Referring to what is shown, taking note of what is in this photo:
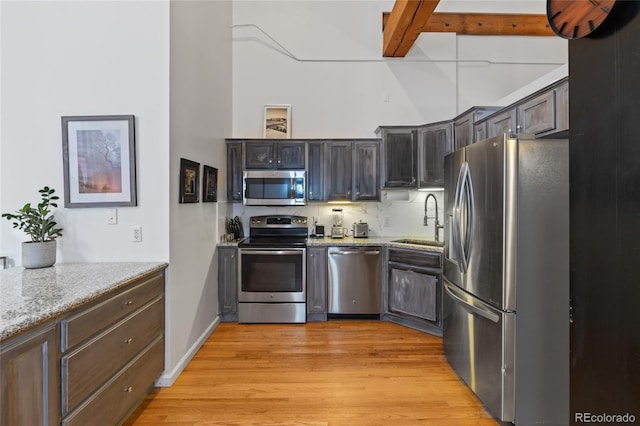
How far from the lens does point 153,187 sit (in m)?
2.32

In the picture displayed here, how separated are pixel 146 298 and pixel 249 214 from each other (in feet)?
7.51

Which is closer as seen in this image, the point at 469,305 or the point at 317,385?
the point at 469,305

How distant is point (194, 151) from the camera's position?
2.87 m

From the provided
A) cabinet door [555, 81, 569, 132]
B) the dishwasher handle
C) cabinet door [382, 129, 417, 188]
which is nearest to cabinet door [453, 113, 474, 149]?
cabinet door [382, 129, 417, 188]

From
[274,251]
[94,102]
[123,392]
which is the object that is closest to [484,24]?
[274,251]

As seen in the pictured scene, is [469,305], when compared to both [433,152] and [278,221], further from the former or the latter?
[278,221]

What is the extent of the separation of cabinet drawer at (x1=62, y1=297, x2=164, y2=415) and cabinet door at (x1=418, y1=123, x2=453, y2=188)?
10.1 feet

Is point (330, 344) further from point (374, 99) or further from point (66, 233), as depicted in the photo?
point (374, 99)

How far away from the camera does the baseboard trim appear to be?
7.73 feet

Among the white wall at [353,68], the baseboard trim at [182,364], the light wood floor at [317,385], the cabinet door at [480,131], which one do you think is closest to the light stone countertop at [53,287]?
the baseboard trim at [182,364]

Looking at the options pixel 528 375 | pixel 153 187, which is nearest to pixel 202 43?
pixel 153 187

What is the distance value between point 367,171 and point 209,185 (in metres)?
1.95

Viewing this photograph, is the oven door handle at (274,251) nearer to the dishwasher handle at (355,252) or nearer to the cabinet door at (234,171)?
the dishwasher handle at (355,252)

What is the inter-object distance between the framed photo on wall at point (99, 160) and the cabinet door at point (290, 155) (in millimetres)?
1928
